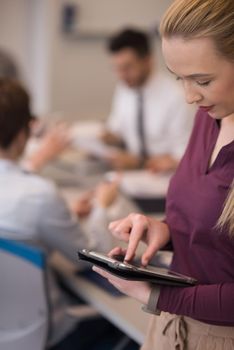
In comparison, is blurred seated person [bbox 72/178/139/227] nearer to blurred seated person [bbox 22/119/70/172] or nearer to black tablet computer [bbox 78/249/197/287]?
blurred seated person [bbox 22/119/70/172]

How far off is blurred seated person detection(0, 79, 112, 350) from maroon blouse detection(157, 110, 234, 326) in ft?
1.98

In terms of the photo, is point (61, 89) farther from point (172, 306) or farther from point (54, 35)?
point (172, 306)

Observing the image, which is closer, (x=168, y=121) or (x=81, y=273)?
(x=81, y=273)

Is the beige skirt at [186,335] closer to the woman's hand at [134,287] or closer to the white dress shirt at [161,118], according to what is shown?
the woman's hand at [134,287]

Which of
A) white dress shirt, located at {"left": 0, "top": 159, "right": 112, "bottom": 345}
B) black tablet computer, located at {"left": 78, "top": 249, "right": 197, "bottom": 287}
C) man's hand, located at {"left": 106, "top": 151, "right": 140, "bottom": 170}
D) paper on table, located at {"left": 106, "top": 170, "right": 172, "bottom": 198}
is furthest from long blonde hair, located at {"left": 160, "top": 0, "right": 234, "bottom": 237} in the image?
man's hand, located at {"left": 106, "top": 151, "right": 140, "bottom": 170}

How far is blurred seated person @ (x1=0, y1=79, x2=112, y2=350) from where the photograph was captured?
5.79 feet

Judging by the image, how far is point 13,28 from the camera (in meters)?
4.64

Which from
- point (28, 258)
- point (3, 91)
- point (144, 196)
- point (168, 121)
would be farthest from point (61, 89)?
point (28, 258)

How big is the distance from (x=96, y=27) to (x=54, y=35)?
359mm

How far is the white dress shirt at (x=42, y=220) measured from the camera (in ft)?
5.78

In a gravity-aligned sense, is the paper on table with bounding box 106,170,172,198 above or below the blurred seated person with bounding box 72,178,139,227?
above

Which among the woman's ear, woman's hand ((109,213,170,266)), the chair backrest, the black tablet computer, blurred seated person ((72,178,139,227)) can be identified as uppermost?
the woman's ear

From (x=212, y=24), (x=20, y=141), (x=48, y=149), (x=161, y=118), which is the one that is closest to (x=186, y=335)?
(x=212, y=24)

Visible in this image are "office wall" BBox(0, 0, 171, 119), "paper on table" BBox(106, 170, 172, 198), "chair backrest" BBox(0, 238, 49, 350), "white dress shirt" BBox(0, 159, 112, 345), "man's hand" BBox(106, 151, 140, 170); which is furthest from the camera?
"office wall" BBox(0, 0, 171, 119)
